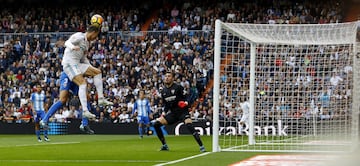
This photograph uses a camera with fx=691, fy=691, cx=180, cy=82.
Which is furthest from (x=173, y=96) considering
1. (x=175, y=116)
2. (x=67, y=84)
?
(x=67, y=84)

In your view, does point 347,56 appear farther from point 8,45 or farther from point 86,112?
point 8,45

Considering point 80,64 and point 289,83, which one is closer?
point 80,64

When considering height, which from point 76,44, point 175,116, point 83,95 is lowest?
point 175,116

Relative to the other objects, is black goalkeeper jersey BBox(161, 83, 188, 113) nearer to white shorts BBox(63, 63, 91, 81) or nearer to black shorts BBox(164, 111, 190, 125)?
black shorts BBox(164, 111, 190, 125)

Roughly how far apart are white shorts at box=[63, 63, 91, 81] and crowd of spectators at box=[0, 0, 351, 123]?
55.0 feet

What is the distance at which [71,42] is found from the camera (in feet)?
41.5

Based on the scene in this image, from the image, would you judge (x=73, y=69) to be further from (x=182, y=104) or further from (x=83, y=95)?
(x=182, y=104)

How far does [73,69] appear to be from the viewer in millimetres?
12688

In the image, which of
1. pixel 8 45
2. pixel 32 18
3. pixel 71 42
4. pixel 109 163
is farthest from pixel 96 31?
pixel 32 18

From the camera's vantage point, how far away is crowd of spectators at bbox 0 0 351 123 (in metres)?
31.7

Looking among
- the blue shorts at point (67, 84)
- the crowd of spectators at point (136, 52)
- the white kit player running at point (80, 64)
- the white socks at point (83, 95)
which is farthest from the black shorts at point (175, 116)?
the crowd of spectators at point (136, 52)

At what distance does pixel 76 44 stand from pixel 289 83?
487 inches

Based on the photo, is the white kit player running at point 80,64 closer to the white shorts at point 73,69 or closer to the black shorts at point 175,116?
the white shorts at point 73,69

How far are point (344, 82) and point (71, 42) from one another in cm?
1044
